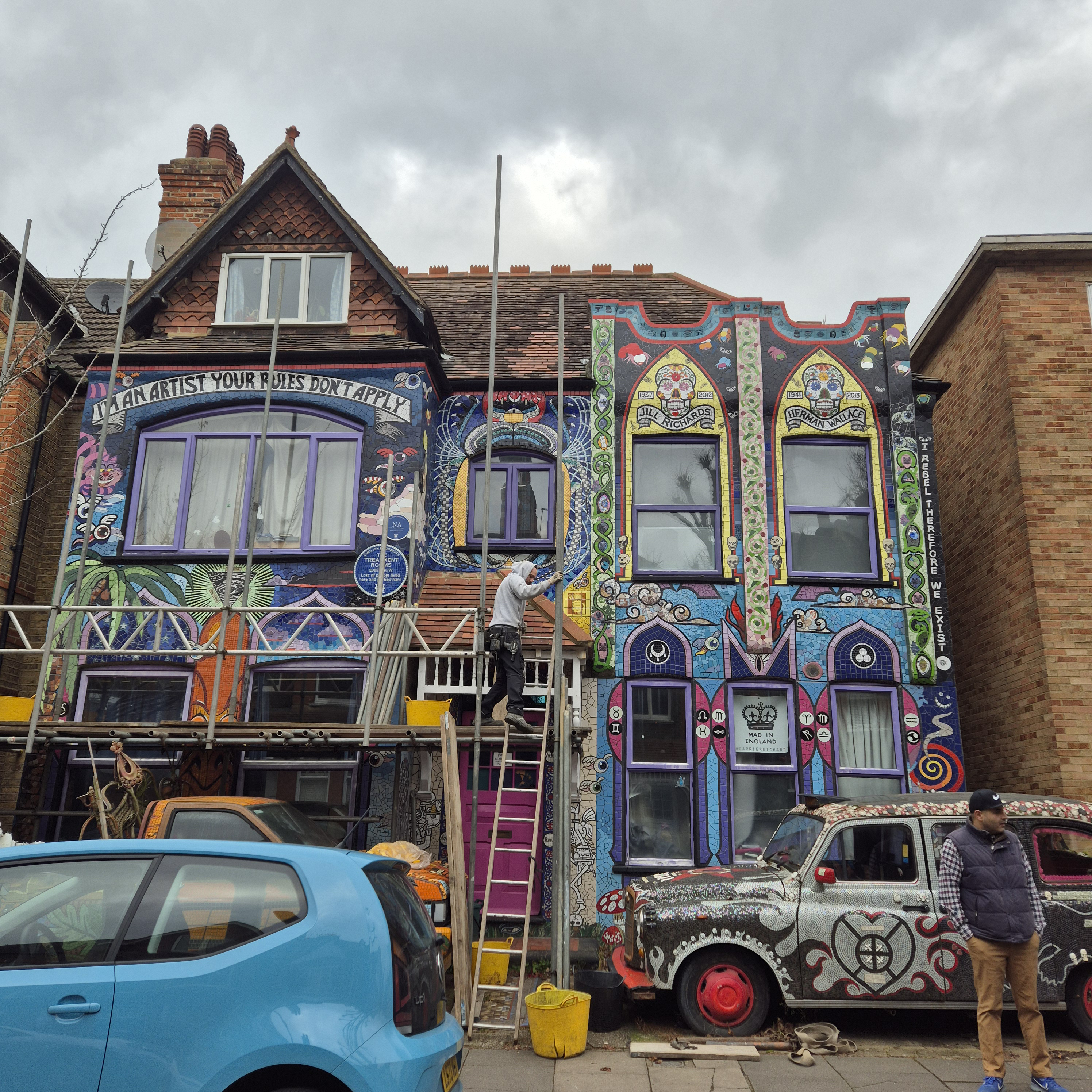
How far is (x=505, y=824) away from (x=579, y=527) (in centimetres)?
392

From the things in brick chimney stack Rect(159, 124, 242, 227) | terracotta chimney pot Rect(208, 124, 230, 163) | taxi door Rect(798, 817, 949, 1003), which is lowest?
taxi door Rect(798, 817, 949, 1003)

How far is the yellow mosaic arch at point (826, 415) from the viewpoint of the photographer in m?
12.4

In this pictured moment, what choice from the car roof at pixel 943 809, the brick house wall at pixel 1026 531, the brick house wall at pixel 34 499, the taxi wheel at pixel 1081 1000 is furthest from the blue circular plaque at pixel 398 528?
the taxi wheel at pixel 1081 1000

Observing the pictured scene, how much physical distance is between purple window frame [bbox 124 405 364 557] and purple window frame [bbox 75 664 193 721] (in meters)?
1.44

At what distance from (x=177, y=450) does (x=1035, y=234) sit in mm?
11817

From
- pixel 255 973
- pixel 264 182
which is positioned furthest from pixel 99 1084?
pixel 264 182

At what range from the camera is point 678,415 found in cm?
1268

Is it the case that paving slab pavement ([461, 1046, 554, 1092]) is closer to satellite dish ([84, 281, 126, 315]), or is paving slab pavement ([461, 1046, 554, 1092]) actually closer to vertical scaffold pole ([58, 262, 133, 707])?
vertical scaffold pole ([58, 262, 133, 707])

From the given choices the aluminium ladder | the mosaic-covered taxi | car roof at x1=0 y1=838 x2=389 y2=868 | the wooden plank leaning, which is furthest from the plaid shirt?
car roof at x1=0 y1=838 x2=389 y2=868

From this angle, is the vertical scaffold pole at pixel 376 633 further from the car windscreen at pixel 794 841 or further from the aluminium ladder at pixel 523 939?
the car windscreen at pixel 794 841

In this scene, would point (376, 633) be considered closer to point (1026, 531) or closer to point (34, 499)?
point (34, 499)

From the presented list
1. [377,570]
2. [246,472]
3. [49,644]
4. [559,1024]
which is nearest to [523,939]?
[559,1024]

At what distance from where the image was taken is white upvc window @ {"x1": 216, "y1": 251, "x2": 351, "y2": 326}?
42.1ft

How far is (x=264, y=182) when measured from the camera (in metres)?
13.0
